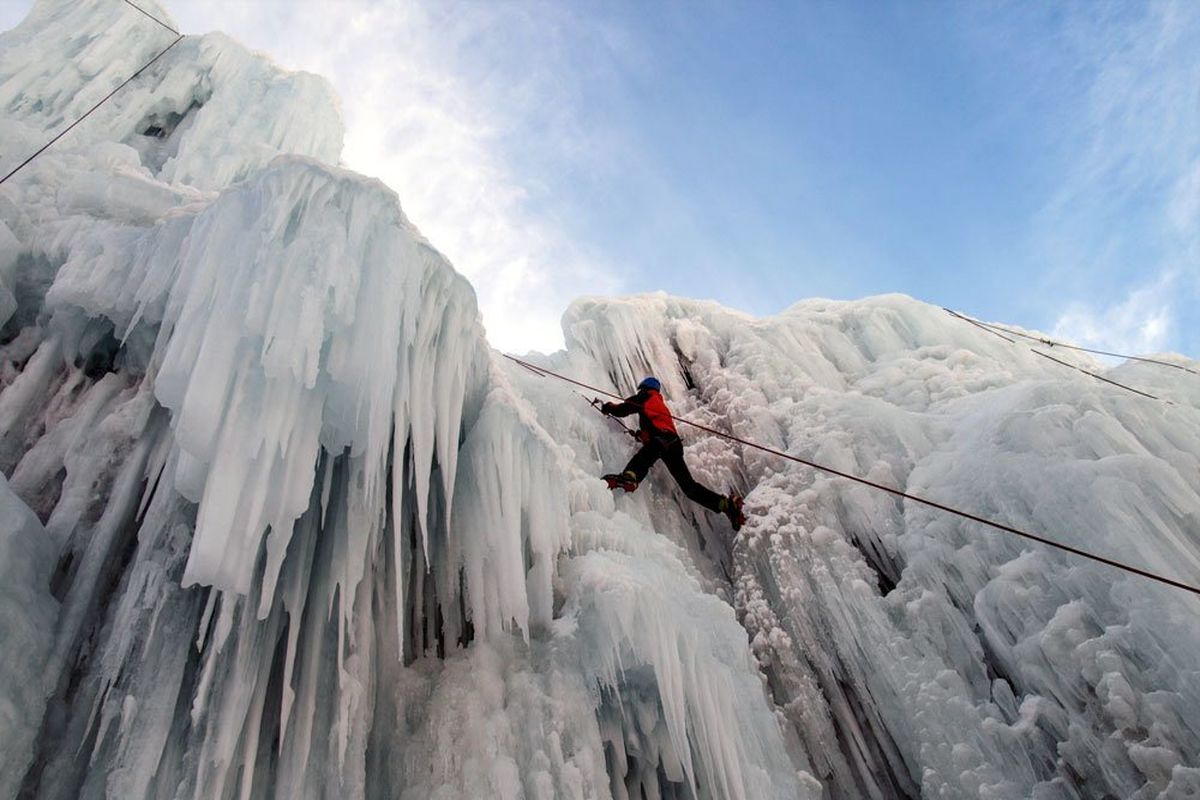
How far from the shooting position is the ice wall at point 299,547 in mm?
2586

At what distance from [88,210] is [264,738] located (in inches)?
143

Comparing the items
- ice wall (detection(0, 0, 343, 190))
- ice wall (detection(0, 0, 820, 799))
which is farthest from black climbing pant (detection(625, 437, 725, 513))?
ice wall (detection(0, 0, 343, 190))

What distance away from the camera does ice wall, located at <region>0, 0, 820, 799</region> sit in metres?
2.59

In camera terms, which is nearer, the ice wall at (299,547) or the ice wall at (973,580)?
the ice wall at (299,547)

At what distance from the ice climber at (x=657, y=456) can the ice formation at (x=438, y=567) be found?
29cm

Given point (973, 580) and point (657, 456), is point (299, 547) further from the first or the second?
point (973, 580)

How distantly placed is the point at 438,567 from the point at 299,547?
37.5 inches

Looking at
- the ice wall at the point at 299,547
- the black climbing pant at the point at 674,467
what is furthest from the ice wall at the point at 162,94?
the black climbing pant at the point at 674,467

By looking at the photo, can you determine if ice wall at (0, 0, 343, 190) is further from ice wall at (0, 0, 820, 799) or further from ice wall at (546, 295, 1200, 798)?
ice wall at (546, 295, 1200, 798)

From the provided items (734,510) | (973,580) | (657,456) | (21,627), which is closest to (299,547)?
(21,627)

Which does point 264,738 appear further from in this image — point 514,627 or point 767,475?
point 767,475

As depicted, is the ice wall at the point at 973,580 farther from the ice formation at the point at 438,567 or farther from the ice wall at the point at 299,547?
the ice wall at the point at 299,547

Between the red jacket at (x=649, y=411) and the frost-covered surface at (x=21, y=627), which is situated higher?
the red jacket at (x=649, y=411)

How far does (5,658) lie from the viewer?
2447 mm
